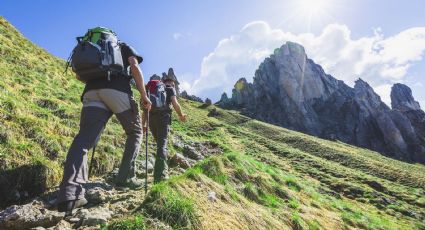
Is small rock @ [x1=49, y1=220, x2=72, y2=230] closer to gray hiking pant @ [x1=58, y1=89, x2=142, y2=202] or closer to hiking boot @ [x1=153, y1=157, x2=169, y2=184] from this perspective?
gray hiking pant @ [x1=58, y1=89, x2=142, y2=202]

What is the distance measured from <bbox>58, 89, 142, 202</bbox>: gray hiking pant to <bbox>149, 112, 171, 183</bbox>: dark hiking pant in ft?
2.72

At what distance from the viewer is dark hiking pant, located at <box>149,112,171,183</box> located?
843cm

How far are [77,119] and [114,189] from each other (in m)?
4.92

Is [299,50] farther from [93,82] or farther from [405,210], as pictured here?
[93,82]

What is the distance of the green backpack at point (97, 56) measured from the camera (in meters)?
6.32

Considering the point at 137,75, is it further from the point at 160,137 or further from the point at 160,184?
the point at 160,137

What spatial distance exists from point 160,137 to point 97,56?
3.23 metres

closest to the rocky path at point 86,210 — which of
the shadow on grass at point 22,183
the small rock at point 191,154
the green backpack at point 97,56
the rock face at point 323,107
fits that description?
the shadow on grass at point 22,183

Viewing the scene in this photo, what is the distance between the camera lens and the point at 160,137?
29.9 ft

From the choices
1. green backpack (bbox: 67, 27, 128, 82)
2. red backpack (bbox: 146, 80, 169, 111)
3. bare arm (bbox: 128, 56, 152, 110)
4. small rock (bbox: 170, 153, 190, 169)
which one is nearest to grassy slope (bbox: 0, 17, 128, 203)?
small rock (bbox: 170, 153, 190, 169)

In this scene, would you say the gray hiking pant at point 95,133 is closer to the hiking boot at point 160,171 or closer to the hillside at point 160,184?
the hillside at point 160,184

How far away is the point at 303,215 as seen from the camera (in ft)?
30.7

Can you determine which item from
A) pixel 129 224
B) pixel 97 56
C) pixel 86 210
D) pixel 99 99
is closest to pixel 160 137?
pixel 99 99

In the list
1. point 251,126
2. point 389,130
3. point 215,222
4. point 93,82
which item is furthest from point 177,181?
point 389,130
